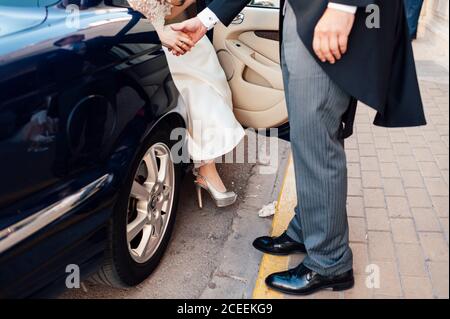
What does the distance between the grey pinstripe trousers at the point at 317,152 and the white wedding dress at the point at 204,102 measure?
30.2 inches

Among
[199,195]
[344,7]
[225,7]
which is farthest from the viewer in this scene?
[199,195]

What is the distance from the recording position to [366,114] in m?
4.77

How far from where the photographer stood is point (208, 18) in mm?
2424

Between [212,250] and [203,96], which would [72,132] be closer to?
[203,96]

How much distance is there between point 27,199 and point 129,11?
1170 mm

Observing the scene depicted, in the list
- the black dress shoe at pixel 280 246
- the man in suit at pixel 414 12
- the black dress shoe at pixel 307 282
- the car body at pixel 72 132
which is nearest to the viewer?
the car body at pixel 72 132

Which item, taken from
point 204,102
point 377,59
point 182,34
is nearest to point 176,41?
point 182,34

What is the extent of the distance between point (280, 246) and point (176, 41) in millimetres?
1225

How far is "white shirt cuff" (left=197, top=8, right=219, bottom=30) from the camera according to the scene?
2404mm

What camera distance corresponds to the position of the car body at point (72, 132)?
1.62 m

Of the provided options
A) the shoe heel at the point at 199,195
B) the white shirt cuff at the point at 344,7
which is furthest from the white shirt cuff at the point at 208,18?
the shoe heel at the point at 199,195

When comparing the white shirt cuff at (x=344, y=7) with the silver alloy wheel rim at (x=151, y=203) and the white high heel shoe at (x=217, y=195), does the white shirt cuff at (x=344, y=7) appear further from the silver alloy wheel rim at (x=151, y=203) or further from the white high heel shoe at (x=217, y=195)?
the white high heel shoe at (x=217, y=195)

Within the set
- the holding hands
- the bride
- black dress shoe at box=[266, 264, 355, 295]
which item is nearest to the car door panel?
the bride

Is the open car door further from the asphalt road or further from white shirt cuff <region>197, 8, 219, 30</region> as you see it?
white shirt cuff <region>197, 8, 219, 30</region>
